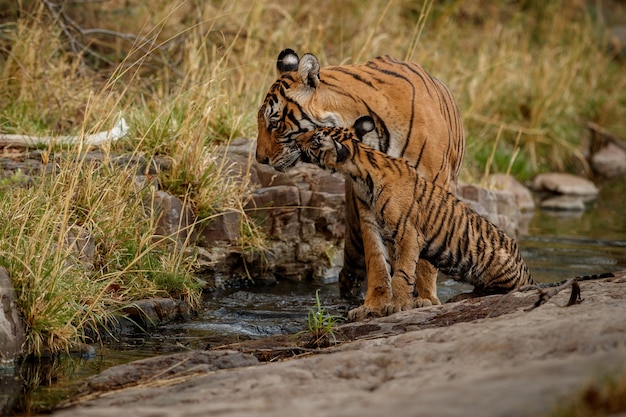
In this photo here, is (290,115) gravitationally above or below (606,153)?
above

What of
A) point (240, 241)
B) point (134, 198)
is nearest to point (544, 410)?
point (134, 198)

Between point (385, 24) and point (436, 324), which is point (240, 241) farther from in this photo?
point (385, 24)

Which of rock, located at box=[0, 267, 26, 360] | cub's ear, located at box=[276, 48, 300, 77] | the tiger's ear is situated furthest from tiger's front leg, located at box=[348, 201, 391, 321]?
rock, located at box=[0, 267, 26, 360]

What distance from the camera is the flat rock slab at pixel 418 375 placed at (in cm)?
314

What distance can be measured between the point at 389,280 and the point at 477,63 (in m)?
7.51

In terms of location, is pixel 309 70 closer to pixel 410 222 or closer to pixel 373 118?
pixel 373 118

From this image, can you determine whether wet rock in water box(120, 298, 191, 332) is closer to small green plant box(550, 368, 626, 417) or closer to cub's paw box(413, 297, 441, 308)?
cub's paw box(413, 297, 441, 308)

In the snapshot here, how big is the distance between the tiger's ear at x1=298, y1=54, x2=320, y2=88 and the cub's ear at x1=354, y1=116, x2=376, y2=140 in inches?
16.4

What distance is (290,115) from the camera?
6.43 m

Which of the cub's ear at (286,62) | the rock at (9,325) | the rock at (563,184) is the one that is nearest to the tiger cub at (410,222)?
the cub's ear at (286,62)

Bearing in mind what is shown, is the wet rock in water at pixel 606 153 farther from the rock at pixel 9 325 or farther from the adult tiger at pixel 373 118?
the rock at pixel 9 325

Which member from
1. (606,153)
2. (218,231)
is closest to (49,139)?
(218,231)

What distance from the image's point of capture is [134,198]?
6.74 meters

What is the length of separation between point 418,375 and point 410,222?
6.93 feet
